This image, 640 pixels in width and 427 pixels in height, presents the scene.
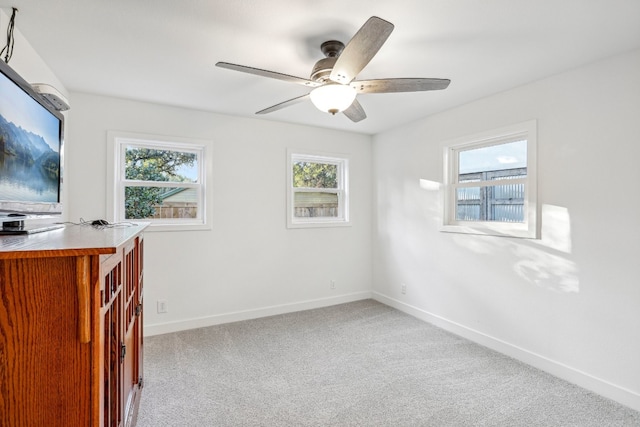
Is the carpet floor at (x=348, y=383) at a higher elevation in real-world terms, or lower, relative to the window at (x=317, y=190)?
lower

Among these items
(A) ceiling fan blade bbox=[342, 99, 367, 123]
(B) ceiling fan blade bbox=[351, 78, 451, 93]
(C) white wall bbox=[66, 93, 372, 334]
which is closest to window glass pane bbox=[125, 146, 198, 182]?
(C) white wall bbox=[66, 93, 372, 334]

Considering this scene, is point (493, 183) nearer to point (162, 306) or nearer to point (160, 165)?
point (160, 165)

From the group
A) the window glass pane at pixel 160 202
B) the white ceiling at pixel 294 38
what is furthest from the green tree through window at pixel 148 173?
the white ceiling at pixel 294 38

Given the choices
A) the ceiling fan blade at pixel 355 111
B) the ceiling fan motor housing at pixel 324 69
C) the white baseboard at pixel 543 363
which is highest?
the ceiling fan motor housing at pixel 324 69

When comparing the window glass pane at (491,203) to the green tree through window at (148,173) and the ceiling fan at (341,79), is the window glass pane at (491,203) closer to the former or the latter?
the ceiling fan at (341,79)

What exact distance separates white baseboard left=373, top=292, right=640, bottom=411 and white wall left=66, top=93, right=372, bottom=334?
127 centimetres

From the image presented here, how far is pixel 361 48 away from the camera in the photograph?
1629 millimetres

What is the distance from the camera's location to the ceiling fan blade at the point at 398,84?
198 centimetres

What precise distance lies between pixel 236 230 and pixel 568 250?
3095 mm

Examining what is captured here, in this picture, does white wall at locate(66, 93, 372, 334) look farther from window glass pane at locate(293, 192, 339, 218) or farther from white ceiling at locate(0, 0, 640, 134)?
white ceiling at locate(0, 0, 640, 134)

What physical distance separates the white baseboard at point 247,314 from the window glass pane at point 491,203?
5.99ft

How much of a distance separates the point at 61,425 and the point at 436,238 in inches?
133

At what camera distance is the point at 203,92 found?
298cm

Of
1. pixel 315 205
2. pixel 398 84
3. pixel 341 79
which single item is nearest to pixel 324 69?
pixel 341 79
